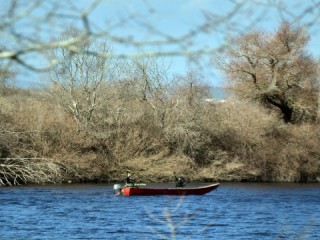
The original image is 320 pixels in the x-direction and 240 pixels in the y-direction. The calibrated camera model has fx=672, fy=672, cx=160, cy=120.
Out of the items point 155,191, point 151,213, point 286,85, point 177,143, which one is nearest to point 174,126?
point 177,143

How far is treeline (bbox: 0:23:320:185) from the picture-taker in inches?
1900

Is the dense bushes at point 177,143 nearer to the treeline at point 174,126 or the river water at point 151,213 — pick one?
the treeline at point 174,126

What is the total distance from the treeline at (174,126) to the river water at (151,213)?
7.12 meters

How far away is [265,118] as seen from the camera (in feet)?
177

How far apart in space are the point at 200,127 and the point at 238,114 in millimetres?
3732

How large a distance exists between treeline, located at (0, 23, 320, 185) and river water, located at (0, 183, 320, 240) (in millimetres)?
7122

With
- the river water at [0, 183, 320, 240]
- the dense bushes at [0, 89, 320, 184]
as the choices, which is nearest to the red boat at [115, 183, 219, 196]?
the river water at [0, 183, 320, 240]

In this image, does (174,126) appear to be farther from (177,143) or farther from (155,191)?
(155,191)

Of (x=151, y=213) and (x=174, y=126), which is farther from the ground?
(x=174, y=126)

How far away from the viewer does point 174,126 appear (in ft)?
172

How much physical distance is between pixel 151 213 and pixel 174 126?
34.5 m

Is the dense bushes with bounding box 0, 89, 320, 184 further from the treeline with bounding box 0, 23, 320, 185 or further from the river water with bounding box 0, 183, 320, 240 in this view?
the river water with bounding box 0, 183, 320, 240

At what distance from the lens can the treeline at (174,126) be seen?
4825 cm

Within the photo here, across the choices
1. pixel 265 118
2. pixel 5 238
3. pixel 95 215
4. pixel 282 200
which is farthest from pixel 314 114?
pixel 5 238
